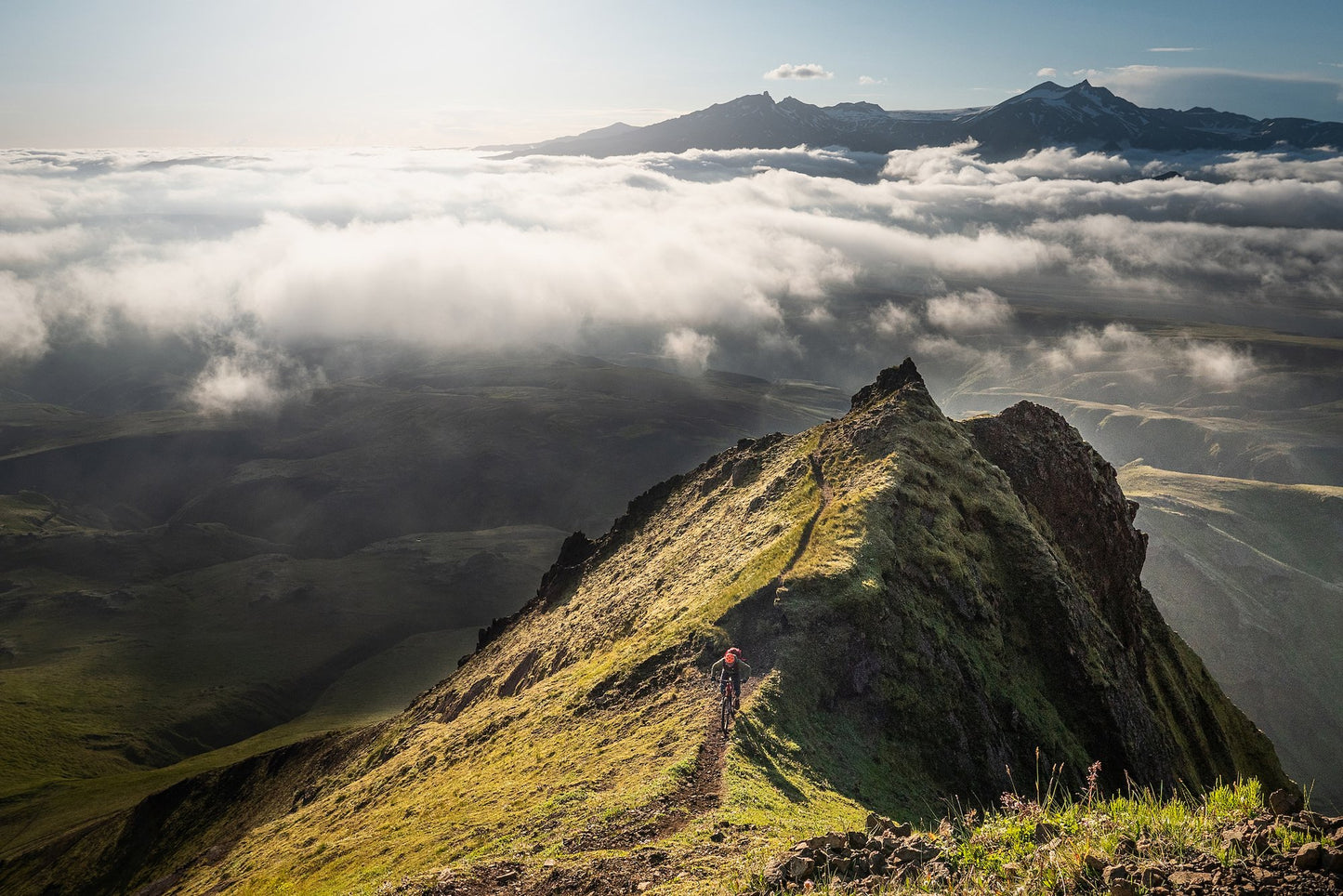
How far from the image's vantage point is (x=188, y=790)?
335 ft

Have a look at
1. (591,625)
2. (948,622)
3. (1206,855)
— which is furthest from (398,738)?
(1206,855)

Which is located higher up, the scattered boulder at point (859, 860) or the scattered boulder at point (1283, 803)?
the scattered boulder at point (1283, 803)

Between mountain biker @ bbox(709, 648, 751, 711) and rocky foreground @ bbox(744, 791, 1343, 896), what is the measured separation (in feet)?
54.7

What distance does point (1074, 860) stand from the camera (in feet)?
46.0

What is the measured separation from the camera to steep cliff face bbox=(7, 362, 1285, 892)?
112ft

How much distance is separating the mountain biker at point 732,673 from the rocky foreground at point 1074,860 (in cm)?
1668

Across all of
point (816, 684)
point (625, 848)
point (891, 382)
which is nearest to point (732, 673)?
point (816, 684)

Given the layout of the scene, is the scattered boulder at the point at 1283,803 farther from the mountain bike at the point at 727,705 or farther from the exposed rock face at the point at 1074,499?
the exposed rock face at the point at 1074,499

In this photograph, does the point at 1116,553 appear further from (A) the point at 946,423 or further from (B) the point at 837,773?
(B) the point at 837,773

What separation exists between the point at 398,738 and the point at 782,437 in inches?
1951

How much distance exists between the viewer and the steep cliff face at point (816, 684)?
34.2 m

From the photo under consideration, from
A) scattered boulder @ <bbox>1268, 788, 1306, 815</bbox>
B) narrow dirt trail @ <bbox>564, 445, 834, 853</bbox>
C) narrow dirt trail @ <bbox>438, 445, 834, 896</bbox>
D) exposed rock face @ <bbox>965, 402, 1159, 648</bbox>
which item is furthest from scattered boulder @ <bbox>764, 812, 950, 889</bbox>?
exposed rock face @ <bbox>965, 402, 1159, 648</bbox>

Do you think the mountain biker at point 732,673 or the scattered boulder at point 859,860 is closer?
the scattered boulder at point 859,860

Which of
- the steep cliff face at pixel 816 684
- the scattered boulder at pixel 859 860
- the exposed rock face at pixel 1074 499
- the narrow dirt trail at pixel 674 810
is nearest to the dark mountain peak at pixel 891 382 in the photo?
the steep cliff face at pixel 816 684
